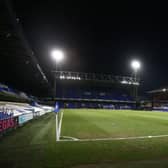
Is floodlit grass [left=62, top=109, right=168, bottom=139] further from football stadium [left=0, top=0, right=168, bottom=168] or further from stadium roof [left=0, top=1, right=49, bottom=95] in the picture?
stadium roof [left=0, top=1, right=49, bottom=95]

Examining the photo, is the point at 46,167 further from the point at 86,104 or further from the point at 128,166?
the point at 86,104

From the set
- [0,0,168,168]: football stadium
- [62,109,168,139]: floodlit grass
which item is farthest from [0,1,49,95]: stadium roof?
[62,109,168,139]: floodlit grass

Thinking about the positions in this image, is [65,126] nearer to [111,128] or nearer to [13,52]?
[111,128]

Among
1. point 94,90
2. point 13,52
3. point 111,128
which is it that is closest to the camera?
point 111,128

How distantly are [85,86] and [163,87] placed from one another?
101 feet

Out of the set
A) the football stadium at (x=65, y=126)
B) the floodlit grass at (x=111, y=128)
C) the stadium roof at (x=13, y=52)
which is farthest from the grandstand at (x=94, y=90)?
the floodlit grass at (x=111, y=128)

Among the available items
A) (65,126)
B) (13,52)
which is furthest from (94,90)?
(65,126)

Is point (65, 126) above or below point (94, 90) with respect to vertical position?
below

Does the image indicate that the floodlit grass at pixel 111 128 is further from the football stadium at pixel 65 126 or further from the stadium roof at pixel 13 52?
the stadium roof at pixel 13 52

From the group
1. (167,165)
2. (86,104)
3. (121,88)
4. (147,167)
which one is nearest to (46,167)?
(147,167)

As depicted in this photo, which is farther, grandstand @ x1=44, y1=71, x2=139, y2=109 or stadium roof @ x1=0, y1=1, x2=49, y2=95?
grandstand @ x1=44, y1=71, x2=139, y2=109

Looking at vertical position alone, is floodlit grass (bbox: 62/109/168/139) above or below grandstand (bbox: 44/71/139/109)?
below

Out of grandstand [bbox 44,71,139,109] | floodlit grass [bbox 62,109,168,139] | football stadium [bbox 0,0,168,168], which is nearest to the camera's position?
football stadium [bbox 0,0,168,168]

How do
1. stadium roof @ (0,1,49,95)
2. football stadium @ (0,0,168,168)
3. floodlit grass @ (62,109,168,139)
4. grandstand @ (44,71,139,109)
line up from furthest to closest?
grandstand @ (44,71,139,109) → stadium roof @ (0,1,49,95) → floodlit grass @ (62,109,168,139) → football stadium @ (0,0,168,168)
